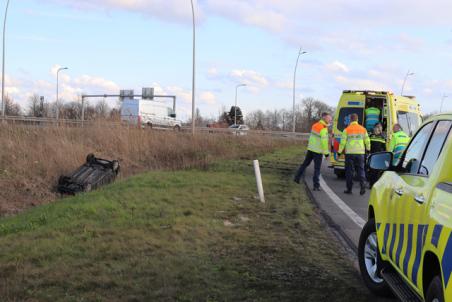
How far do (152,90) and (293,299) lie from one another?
179 ft

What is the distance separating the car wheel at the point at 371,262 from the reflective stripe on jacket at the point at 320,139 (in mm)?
7376

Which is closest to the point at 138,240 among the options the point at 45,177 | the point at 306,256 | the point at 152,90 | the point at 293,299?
the point at 306,256

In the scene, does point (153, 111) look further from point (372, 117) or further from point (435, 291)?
point (435, 291)

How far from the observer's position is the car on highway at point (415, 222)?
2.93 metres

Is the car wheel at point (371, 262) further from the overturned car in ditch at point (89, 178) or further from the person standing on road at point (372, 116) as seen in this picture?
the person standing on road at point (372, 116)

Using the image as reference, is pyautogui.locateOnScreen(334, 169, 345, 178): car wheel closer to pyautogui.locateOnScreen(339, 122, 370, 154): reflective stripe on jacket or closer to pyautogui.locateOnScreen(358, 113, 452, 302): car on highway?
pyautogui.locateOnScreen(339, 122, 370, 154): reflective stripe on jacket

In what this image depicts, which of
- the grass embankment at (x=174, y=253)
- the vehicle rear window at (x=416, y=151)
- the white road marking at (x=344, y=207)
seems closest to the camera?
the vehicle rear window at (x=416, y=151)

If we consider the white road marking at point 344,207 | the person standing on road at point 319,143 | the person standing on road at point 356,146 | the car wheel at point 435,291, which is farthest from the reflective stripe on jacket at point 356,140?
the car wheel at point 435,291

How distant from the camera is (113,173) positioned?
14.7m

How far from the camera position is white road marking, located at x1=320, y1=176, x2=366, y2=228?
27.4 feet

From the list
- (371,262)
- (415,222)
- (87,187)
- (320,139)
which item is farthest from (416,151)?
(87,187)

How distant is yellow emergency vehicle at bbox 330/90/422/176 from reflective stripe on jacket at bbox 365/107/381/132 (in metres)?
0.18

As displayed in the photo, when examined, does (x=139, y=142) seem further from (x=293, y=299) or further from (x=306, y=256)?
(x=293, y=299)

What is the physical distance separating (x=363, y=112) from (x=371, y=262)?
11298mm
